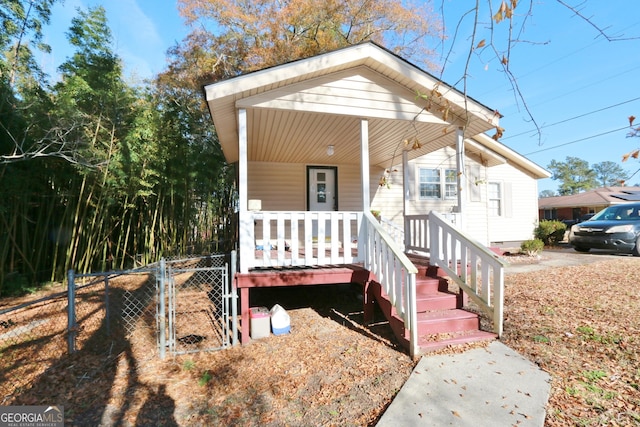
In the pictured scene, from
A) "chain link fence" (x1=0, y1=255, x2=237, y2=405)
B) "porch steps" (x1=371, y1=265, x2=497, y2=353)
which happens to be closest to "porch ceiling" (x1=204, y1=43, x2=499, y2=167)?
"porch steps" (x1=371, y1=265, x2=497, y2=353)

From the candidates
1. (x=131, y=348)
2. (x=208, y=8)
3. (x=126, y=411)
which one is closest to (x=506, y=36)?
(x=126, y=411)

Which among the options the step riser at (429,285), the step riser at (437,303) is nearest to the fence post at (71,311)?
the step riser at (437,303)

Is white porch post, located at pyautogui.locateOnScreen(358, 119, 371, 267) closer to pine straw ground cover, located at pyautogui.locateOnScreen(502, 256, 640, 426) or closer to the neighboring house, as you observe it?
pine straw ground cover, located at pyautogui.locateOnScreen(502, 256, 640, 426)

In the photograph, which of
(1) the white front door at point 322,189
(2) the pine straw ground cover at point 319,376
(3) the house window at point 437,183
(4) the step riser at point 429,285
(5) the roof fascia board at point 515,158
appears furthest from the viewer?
(5) the roof fascia board at point 515,158

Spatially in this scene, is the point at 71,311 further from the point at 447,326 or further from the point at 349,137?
the point at 349,137

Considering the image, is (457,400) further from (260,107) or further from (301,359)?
(260,107)

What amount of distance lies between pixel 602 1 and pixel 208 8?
1443 centimetres

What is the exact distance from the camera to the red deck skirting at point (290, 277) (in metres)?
4.08

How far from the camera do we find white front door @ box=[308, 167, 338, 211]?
8359 millimetres

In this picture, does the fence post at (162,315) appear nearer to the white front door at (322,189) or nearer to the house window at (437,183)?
the white front door at (322,189)

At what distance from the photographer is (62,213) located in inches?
259

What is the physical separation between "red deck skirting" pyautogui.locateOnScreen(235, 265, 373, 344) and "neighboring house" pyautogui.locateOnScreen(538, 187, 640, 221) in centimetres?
2225

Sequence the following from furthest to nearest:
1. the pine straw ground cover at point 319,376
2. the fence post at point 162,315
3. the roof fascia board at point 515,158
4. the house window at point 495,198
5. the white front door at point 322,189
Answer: the house window at point 495,198, the roof fascia board at point 515,158, the white front door at point 322,189, the fence post at point 162,315, the pine straw ground cover at point 319,376

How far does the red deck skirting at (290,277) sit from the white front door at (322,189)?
12.6 feet
